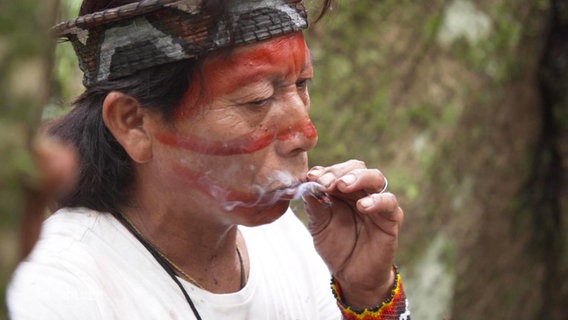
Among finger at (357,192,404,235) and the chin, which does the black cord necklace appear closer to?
the chin

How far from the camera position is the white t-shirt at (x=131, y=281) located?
178 cm

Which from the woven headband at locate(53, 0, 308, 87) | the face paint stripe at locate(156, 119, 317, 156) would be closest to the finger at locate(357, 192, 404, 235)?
the face paint stripe at locate(156, 119, 317, 156)

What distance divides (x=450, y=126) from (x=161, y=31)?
2.57 meters

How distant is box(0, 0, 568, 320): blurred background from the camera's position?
4.10 meters

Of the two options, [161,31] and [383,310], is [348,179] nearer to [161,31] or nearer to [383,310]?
[383,310]

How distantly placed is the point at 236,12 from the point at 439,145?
8.05 feet

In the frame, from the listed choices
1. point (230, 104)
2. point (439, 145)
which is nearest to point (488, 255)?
point (439, 145)

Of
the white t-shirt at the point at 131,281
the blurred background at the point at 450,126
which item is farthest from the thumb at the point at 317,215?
the blurred background at the point at 450,126

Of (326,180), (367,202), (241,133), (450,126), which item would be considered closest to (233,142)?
(241,133)

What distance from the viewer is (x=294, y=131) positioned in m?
1.98

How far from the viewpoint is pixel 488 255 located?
14.6 ft

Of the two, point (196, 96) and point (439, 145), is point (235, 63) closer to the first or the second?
point (196, 96)

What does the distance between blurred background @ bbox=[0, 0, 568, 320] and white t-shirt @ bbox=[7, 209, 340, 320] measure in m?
1.70

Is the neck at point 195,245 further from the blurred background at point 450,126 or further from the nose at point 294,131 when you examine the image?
the blurred background at point 450,126
